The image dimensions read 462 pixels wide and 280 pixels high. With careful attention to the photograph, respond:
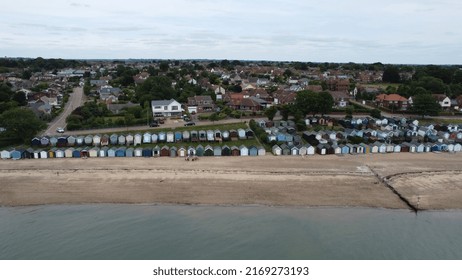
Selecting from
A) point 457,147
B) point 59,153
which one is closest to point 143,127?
point 59,153

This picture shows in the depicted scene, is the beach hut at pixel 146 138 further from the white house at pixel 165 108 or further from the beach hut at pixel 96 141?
the white house at pixel 165 108

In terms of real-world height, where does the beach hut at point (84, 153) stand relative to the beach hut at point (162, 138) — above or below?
below

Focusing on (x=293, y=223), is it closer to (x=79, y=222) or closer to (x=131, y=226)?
(x=131, y=226)

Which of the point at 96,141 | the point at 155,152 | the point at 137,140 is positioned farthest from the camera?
the point at 137,140

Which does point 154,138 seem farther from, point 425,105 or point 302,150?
point 425,105

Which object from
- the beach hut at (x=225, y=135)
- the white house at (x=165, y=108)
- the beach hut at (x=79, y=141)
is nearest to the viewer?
the beach hut at (x=79, y=141)

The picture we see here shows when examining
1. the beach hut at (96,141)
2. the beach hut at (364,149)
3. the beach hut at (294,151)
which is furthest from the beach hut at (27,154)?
the beach hut at (364,149)
